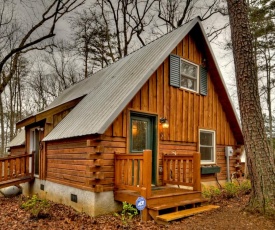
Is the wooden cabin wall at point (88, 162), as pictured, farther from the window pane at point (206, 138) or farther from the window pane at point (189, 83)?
the window pane at point (206, 138)

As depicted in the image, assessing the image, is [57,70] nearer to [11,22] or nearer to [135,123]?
[11,22]

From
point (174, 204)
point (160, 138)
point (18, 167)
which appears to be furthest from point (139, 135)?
point (18, 167)

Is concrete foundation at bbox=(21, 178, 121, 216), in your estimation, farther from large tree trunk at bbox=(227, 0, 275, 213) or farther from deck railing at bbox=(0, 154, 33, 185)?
large tree trunk at bbox=(227, 0, 275, 213)

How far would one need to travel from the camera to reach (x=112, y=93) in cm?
812

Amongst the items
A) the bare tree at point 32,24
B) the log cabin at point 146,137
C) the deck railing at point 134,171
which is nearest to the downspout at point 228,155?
the log cabin at point 146,137

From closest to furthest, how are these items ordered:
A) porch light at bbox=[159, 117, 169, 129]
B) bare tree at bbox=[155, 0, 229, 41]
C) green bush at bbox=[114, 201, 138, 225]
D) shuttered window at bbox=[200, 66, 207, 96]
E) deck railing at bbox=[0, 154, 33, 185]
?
1. green bush at bbox=[114, 201, 138, 225]
2. porch light at bbox=[159, 117, 169, 129]
3. deck railing at bbox=[0, 154, 33, 185]
4. shuttered window at bbox=[200, 66, 207, 96]
5. bare tree at bbox=[155, 0, 229, 41]

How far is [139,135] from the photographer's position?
27.1 ft

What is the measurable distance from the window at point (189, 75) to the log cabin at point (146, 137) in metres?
0.04

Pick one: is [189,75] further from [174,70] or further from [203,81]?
[174,70]

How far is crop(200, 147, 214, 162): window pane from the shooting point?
34.3 ft

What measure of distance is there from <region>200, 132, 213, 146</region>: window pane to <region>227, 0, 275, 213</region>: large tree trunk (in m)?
4.05

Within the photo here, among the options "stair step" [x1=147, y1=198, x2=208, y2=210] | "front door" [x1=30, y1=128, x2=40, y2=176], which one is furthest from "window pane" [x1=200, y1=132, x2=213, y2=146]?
"front door" [x1=30, y1=128, x2=40, y2=176]

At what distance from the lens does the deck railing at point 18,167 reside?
10.1 m

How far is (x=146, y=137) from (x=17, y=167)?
18.4 ft
